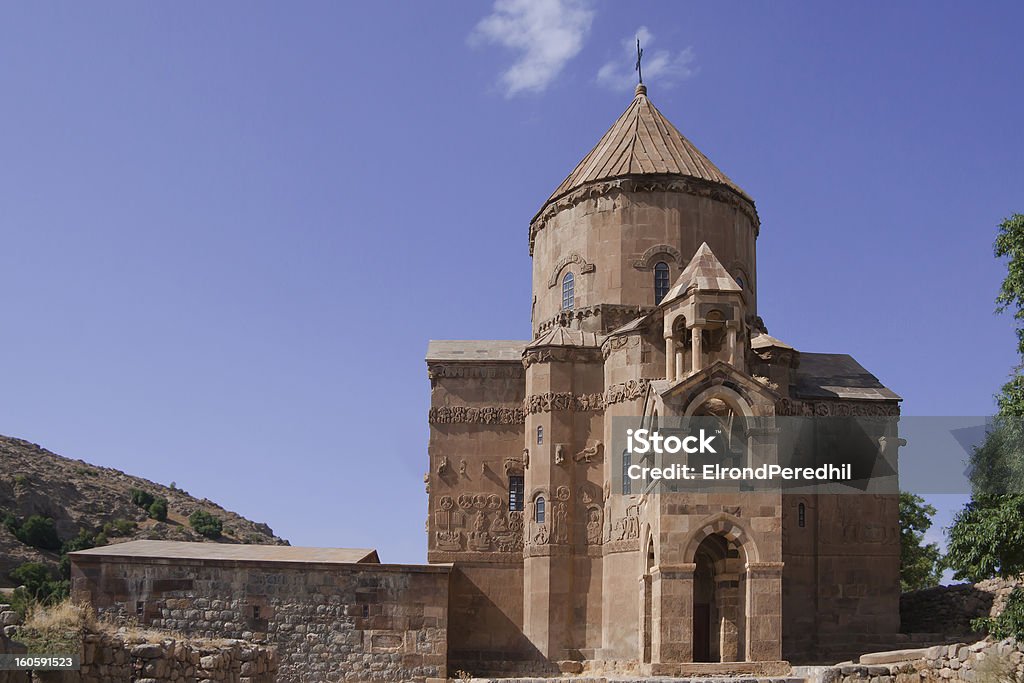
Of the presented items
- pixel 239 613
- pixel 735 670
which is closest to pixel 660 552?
pixel 735 670

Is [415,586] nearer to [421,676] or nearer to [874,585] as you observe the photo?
[421,676]

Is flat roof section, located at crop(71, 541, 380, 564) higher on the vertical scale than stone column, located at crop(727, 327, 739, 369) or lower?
lower

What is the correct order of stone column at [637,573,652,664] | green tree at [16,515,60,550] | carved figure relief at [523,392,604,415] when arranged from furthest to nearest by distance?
1. green tree at [16,515,60,550]
2. carved figure relief at [523,392,604,415]
3. stone column at [637,573,652,664]

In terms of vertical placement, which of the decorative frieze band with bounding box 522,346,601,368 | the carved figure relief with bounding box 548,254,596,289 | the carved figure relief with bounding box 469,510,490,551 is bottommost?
the carved figure relief with bounding box 469,510,490,551

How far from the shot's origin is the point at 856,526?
32.9 m

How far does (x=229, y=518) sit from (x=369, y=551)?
2182 inches

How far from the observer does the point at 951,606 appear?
3322cm

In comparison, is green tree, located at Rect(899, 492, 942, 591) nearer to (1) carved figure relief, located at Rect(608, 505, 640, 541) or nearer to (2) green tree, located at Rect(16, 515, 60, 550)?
(1) carved figure relief, located at Rect(608, 505, 640, 541)

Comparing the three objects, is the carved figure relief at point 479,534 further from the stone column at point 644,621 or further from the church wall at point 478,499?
the stone column at point 644,621

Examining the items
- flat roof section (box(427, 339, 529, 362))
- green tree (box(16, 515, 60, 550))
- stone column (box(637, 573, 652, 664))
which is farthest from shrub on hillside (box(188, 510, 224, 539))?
stone column (box(637, 573, 652, 664))

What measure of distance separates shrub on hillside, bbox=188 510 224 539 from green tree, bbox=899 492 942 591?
1759 inches

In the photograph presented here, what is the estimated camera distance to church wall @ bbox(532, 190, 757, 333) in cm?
3419

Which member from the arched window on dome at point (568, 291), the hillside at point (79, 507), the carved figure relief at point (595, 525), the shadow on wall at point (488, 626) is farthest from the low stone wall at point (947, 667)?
the hillside at point (79, 507)

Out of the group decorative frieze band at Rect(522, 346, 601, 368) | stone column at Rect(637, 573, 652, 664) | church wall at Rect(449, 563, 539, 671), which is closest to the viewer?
stone column at Rect(637, 573, 652, 664)
